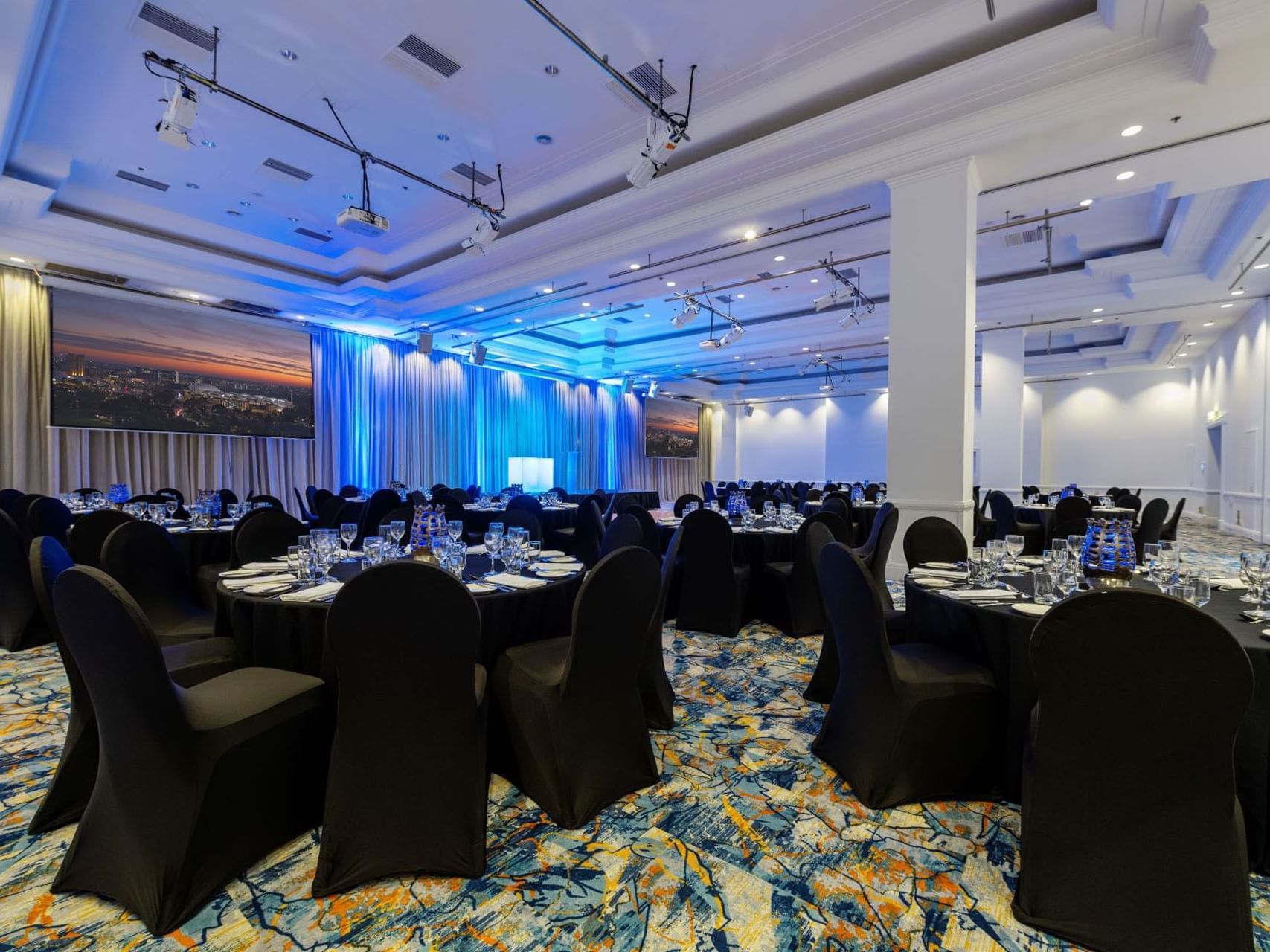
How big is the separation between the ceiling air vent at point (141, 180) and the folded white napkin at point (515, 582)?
7199 millimetres

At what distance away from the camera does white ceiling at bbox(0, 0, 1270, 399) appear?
4.37 metres

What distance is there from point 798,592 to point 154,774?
12.9ft

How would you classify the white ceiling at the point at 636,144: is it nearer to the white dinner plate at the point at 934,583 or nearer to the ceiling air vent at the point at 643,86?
the ceiling air vent at the point at 643,86

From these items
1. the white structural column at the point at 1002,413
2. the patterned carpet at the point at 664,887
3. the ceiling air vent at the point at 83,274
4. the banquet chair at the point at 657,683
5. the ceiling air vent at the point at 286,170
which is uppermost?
the ceiling air vent at the point at 286,170

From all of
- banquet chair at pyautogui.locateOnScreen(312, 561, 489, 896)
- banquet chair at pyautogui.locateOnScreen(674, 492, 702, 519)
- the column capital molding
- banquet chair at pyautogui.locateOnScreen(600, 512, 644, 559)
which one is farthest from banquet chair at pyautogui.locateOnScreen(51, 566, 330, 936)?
banquet chair at pyautogui.locateOnScreen(674, 492, 702, 519)

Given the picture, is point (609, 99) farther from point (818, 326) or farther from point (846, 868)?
point (818, 326)

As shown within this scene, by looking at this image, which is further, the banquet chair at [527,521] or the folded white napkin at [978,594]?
the banquet chair at [527,521]

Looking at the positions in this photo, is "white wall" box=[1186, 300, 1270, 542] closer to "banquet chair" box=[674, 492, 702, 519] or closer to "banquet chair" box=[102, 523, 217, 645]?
"banquet chair" box=[674, 492, 702, 519]

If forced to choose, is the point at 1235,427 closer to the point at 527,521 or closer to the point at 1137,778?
the point at 527,521

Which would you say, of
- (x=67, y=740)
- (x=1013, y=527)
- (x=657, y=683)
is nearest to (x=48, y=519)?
(x=67, y=740)

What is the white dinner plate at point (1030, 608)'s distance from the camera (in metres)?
2.23

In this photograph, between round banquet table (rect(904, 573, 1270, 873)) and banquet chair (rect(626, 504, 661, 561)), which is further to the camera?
banquet chair (rect(626, 504, 661, 561))

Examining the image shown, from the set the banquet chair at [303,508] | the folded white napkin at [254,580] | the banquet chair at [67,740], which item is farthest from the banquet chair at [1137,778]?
the banquet chair at [303,508]

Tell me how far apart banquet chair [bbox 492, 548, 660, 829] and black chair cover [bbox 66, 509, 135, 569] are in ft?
10.2
